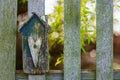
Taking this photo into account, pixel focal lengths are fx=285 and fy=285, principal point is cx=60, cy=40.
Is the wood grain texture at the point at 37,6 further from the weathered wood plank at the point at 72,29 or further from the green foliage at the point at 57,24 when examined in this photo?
the green foliage at the point at 57,24

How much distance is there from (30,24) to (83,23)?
482mm

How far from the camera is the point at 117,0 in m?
2.25

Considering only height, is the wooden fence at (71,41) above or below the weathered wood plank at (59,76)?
above

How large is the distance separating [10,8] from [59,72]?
54 cm

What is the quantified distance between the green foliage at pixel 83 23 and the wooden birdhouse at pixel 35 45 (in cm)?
27

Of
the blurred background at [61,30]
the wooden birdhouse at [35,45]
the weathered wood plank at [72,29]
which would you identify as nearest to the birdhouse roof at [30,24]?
the wooden birdhouse at [35,45]

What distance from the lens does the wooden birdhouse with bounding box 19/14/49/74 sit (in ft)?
6.01

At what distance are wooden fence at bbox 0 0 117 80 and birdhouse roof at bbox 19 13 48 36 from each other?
69 mm

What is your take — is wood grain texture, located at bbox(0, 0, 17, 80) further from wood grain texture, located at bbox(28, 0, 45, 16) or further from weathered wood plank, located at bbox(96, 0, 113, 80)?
weathered wood plank, located at bbox(96, 0, 113, 80)

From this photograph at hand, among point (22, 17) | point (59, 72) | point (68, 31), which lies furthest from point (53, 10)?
point (59, 72)

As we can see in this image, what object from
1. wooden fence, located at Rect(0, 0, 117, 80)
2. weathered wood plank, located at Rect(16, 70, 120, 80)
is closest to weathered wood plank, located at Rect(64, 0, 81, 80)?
wooden fence, located at Rect(0, 0, 117, 80)

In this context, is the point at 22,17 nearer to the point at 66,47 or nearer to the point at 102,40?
the point at 66,47

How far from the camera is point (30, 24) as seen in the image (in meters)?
1.84

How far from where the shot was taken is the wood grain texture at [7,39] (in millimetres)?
1879
